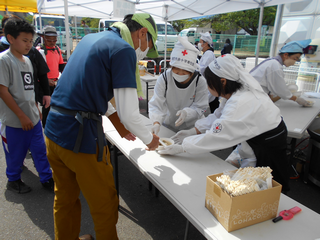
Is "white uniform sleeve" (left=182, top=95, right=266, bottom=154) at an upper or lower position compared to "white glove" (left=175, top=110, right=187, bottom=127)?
upper

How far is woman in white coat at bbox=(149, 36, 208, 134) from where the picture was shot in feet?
7.61

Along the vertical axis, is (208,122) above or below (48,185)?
above

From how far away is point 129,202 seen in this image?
2590mm

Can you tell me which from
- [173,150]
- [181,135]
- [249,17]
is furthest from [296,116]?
[249,17]

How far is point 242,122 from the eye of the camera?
1491 mm

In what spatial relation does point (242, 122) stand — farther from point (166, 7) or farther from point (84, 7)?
point (84, 7)

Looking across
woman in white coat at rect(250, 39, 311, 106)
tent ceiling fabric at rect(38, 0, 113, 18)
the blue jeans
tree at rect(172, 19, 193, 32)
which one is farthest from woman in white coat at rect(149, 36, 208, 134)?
tree at rect(172, 19, 193, 32)

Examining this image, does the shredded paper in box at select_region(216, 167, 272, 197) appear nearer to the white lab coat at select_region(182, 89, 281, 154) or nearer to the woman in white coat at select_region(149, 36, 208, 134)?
the white lab coat at select_region(182, 89, 281, 154)

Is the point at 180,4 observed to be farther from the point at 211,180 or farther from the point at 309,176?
the point at 211,180

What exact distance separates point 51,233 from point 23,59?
179cm

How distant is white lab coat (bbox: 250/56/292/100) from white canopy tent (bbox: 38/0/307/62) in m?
2.17

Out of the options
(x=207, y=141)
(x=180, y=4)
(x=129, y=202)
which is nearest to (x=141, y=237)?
(x=129, y=202)

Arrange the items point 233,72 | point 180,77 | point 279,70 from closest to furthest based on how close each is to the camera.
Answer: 1. point 233,72
2. point 180,77
3. point 279,70

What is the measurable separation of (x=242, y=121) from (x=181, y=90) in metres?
→ 1.12
